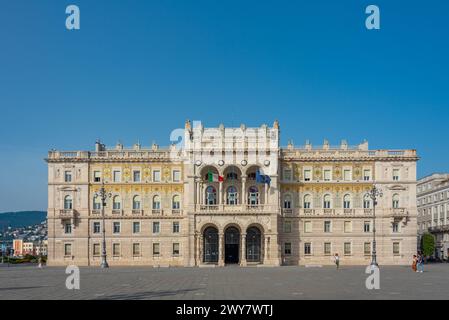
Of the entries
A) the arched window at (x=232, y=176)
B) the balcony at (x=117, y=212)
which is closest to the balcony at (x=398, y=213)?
the arched window at (x=232, y=176)

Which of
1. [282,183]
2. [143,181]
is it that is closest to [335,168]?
[282,183]

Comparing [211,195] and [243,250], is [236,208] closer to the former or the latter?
[211,195]

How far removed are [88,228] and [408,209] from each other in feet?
144

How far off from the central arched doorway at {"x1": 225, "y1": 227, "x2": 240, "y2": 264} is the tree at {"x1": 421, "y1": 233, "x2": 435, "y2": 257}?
130 ft

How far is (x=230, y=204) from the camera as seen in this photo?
293 ft

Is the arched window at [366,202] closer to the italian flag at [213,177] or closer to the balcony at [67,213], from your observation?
the italian flag at [213,177]

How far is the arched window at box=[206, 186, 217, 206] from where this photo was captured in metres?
90.2

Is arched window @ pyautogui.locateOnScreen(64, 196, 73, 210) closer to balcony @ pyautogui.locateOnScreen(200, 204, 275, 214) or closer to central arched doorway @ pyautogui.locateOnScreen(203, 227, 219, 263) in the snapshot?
balcony @ pyautogui.locateOnScreen(200, 204, 275, 214)

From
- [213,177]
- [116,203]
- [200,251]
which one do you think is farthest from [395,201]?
[116,203]

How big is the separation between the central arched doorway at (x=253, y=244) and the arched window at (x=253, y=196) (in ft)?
11.5

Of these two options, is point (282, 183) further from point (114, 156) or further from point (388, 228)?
point (114, 156)

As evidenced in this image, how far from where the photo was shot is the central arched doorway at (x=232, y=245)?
296 feet

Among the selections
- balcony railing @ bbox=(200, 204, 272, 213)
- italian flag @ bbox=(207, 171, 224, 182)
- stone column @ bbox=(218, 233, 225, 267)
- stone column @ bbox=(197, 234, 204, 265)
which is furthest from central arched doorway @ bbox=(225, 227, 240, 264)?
italian flag @ bbox=(207, 171, 224, 182)

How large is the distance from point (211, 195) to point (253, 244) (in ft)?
28.8
